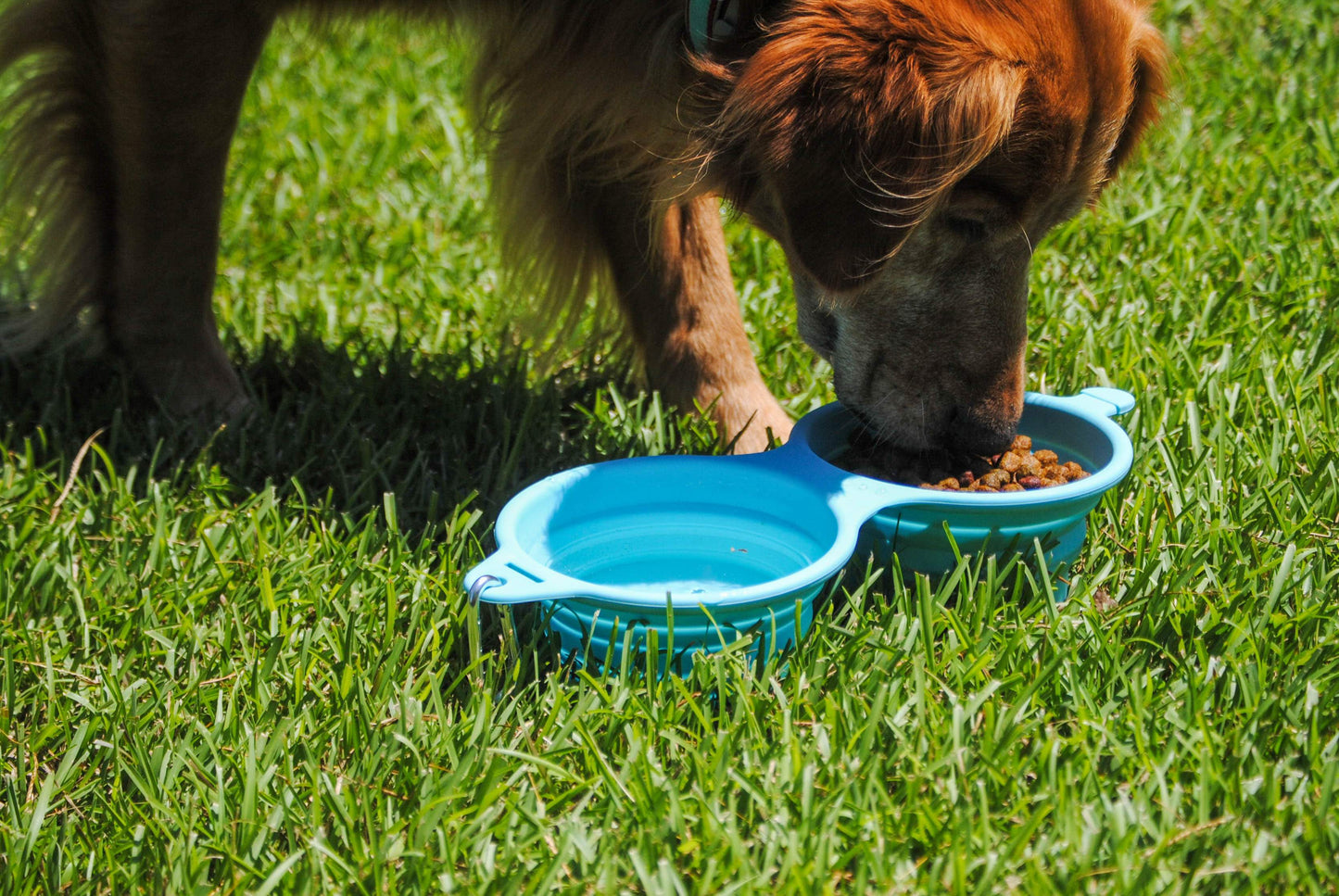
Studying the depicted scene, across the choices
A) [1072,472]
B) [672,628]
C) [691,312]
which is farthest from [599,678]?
[691,312]

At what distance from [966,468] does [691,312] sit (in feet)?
3.00

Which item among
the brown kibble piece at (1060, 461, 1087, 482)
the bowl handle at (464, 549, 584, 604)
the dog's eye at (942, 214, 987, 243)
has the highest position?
the dog's eye at (942, 214, 987, 243)

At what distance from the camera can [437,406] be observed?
3.16 metres

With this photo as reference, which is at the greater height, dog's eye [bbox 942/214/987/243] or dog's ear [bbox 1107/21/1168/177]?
dog's ear [bbox 1107/21/1168/177]

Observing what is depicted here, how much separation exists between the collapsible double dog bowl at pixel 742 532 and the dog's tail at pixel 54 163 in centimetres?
155

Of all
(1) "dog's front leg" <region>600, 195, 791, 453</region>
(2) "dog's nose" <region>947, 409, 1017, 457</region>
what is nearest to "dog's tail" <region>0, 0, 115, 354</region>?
(1) "dog's front leg" <region>600, 195, 791, 453</region>

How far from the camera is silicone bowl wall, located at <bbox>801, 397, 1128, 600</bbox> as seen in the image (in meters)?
2.09

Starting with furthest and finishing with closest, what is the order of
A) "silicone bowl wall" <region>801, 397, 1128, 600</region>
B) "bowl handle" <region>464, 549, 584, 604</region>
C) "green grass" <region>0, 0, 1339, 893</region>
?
1. "silicone bowl wall" <region>801, 397, 1128, 600</region>
2. "bowl handle" <region>464, 549, 584, 604</region>
3. "green grass" <region>0, 0, 1339, 893</region>

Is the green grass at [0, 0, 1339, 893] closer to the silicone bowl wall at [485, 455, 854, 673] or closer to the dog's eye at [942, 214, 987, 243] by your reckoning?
the silicone bowl wall at [485, 455, 854, 673]

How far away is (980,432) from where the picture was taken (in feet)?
7.91

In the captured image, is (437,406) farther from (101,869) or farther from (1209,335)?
(1209,335)

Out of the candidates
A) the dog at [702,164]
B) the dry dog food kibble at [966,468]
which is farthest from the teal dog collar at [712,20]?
the dry dog food kibble at [966,468]

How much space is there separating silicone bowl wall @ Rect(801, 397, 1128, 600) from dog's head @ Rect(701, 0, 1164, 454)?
0.25 metres

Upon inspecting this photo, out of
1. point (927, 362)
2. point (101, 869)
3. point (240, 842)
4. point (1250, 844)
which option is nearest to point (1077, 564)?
point (927, 362)
